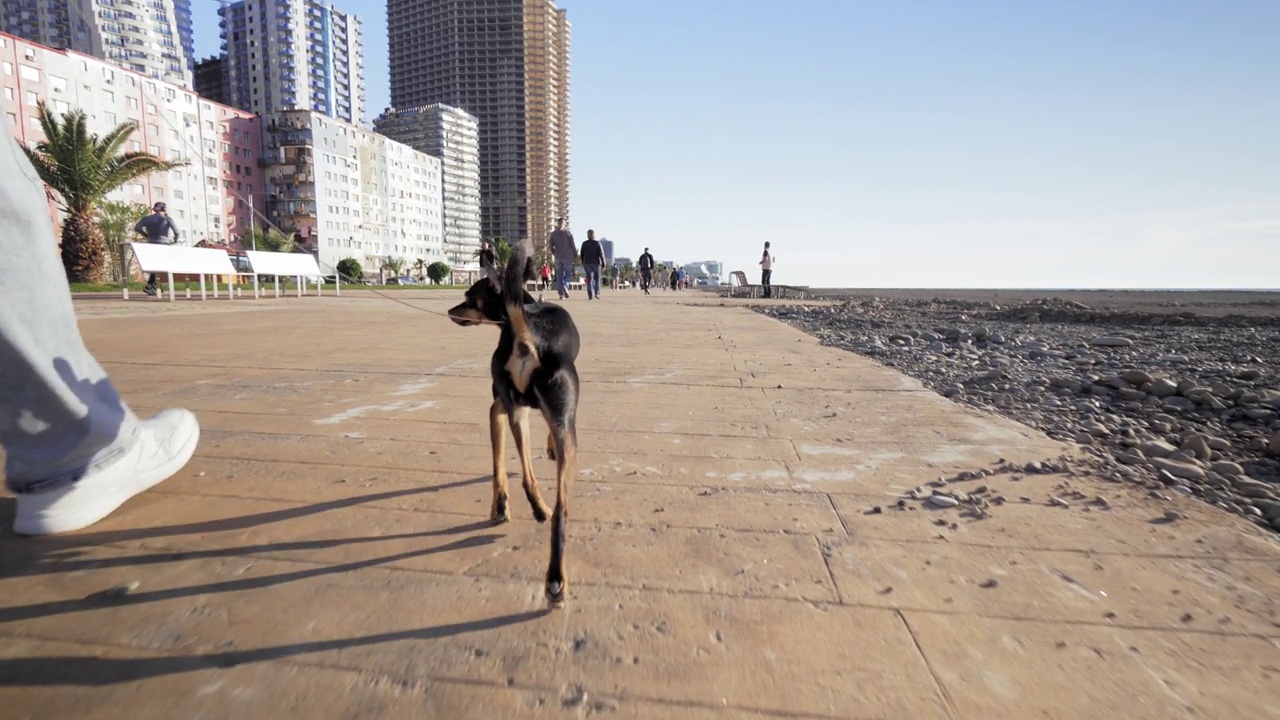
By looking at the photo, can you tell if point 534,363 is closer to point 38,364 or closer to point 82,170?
point 38,364

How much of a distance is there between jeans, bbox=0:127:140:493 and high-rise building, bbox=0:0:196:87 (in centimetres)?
15336

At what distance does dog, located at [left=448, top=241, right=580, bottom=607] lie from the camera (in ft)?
6.36

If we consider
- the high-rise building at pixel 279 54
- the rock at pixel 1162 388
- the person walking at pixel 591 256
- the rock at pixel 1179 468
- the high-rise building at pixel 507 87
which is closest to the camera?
the rock at pixel 1179 468

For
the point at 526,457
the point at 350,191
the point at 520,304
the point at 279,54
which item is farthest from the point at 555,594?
the point at 279,54

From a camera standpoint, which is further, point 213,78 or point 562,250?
point 213,78

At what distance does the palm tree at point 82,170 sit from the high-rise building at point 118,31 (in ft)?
399

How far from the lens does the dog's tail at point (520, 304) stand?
1.94 meters

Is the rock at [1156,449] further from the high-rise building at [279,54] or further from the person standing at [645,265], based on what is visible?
→ the high-rise building at [279,54]

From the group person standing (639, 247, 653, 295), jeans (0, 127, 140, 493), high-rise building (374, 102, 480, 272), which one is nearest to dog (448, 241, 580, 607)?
jeans (0, 127, 140, 493)

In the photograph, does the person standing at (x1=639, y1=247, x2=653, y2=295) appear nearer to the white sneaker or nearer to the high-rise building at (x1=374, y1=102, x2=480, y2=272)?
the white sneaker

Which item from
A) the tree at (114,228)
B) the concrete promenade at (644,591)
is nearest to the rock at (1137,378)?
the concrete promenade at (644,591)

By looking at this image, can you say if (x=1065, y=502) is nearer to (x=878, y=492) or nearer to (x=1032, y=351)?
(x=878, y=492)

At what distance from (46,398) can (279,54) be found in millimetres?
181765

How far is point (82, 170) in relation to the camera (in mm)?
25000
